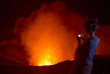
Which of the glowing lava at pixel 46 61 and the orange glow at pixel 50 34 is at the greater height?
the orange glow at pixel 50 34

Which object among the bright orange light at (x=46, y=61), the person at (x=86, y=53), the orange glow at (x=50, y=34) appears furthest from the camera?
the orange glow at (x=50, y=34)

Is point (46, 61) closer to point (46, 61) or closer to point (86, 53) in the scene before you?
point (46, 61)

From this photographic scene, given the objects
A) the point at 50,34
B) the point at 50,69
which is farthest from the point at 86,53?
the point at 50,34

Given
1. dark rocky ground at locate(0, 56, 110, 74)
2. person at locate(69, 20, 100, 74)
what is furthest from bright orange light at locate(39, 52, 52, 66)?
person at locate(69, 20, 100, 74)

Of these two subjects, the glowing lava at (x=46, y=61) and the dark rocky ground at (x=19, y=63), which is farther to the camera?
the glowing lava at (x=46, y=61)

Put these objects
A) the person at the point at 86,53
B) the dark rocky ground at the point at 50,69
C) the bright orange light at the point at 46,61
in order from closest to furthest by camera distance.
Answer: the person at the point at 86,53 → the dark rocky ground at the point at 50,69 → the bright orange light at the point at 46,61

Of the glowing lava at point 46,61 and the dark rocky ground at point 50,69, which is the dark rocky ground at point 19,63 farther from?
the glowing lava at point 46,61

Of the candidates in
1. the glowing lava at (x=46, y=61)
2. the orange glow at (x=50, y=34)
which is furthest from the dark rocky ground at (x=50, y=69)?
the orange glow at (x=50, y=34)

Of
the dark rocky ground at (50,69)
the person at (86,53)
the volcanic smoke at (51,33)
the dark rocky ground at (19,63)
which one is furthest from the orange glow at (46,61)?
the person at (86,53)

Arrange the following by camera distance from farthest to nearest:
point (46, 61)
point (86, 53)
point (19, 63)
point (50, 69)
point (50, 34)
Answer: point (50, 34) < point (46, 61) < point (19, 63) < point (50, 69) < point (86, 53)

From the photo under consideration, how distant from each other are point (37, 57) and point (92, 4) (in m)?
6.22

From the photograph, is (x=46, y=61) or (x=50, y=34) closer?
(x=46, y=61)

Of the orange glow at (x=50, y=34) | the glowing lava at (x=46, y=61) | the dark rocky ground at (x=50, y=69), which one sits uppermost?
the orange glow at (x=50, y=34)

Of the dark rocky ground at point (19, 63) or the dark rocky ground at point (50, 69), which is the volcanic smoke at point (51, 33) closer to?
the dark rocky ground at point (19, 63)
